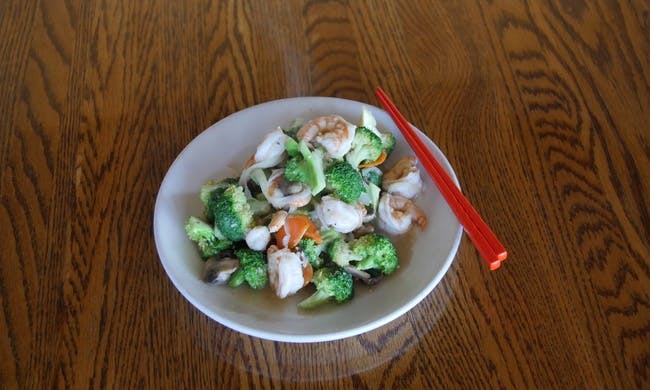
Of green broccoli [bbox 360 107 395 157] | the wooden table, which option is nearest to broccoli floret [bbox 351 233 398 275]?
the wooden table

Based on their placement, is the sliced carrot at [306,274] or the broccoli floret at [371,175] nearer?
the sliced carrot at [306,274]

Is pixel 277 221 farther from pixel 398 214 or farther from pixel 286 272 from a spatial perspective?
pixel 398 214

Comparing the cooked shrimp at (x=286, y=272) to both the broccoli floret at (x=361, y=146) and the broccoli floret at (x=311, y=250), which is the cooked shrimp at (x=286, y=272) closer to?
the broccoli floret at (x=311, y=250)

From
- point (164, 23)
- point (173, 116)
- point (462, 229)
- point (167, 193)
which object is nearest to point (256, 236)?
point (167, 193)

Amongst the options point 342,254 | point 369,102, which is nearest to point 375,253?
point 342,254

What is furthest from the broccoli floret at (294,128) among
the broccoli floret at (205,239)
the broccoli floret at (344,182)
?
the broccoli floret at (205,239)

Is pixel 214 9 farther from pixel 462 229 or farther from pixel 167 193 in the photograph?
pixel 462 229

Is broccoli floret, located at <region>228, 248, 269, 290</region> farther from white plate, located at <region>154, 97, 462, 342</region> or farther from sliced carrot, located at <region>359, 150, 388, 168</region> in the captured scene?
sliced carrot, located at <region>359, 150, 388, 168</region>
